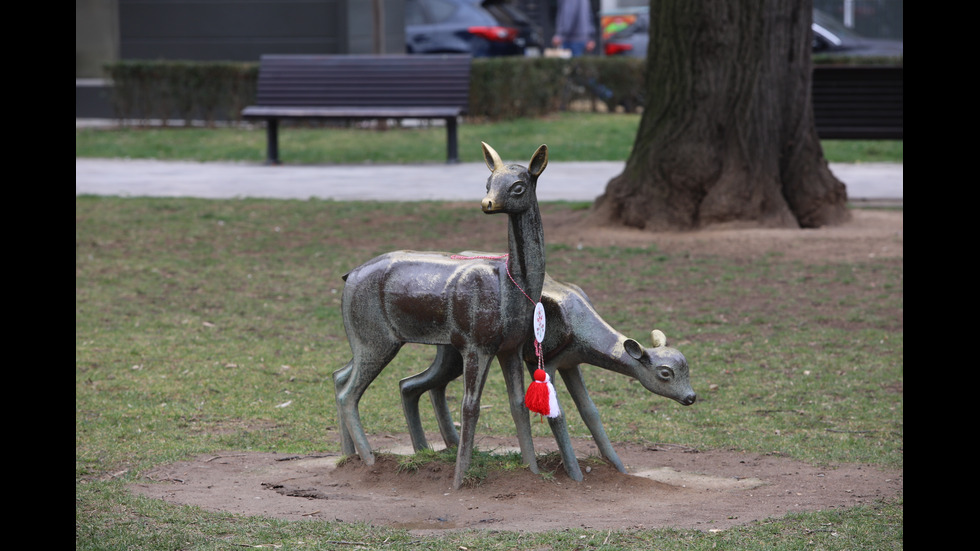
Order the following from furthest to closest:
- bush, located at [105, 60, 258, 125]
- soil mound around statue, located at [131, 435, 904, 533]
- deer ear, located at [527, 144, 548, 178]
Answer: bush, located at [105, 60, 258, 125], deer ear, located at [527, 144, 548, 178], soil mound around statue, located at [131, 435, 904, 533]

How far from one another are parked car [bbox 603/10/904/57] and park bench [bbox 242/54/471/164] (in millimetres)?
5111

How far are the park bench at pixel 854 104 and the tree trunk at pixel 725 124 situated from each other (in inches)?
102

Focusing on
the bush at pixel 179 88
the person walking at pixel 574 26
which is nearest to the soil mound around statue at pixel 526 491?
the bush at pixel 179 88

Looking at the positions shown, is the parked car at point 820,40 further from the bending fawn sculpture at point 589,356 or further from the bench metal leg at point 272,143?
the bending fawn sculpture at point 589,356

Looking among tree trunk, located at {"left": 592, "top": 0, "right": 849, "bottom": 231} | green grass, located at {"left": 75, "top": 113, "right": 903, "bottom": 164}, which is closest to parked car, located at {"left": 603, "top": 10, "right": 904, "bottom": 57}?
green grass, located at {"left": 75, "top": 113, "right": 903, "bottom": 164}

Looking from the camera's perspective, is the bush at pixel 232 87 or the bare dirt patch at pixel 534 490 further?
the bush at pixel 232 87

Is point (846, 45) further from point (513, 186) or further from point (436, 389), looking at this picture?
point (513, 186)

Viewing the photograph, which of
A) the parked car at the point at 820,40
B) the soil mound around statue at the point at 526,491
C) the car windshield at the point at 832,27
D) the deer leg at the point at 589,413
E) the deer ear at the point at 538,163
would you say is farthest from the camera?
the car windshield at the point at 832,27

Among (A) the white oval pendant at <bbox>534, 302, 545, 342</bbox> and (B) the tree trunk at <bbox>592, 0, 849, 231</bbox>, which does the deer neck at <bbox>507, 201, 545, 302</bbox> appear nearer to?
(A) the white oval pendant at <bbox>534, 302, 545, 342</bbox>

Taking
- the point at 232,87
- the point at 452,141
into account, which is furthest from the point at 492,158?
the point at 232,87

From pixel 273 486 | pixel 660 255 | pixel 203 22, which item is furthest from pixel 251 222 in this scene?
pixel 203 22

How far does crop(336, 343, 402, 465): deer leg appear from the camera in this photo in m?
5.16

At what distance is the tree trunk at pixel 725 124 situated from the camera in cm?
1096

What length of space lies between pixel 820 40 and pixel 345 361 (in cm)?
1798
